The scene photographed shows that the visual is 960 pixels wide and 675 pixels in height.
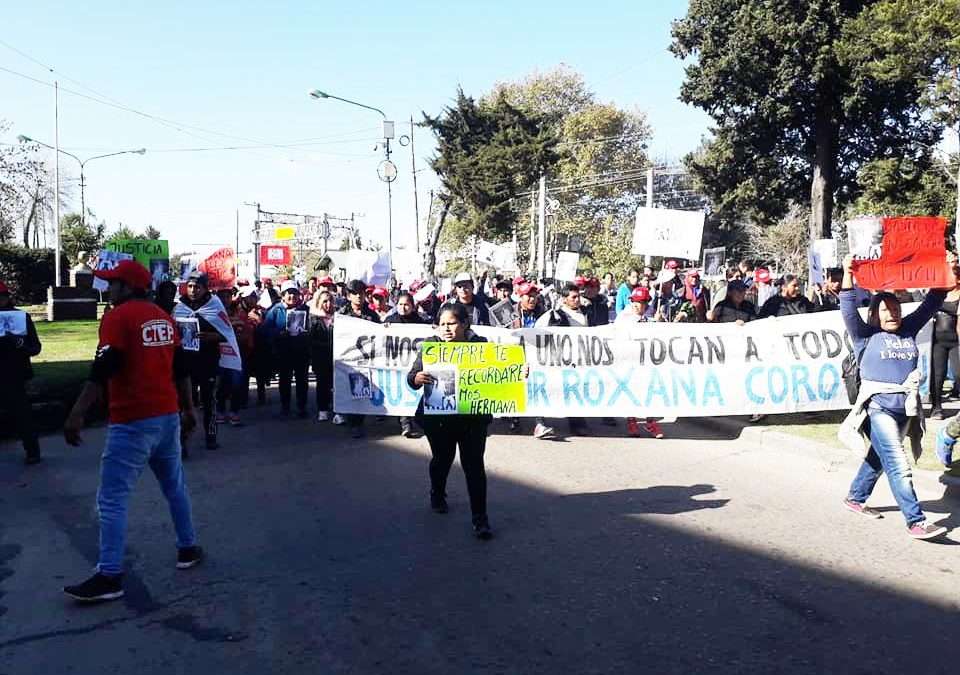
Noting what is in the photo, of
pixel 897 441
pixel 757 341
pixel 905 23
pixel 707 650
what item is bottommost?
pixel 707 650

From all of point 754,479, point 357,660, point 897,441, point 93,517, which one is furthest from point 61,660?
point 754,479

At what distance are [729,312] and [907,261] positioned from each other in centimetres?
433

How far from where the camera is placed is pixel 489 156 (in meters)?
44.8

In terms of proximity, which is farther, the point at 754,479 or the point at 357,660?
the point at 754,479

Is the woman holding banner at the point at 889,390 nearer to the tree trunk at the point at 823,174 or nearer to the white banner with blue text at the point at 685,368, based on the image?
the white banner with blue text at the point at 685,368

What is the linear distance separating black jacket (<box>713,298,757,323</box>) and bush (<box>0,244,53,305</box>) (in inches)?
1403

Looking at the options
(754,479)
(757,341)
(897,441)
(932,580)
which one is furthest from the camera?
(757,341)

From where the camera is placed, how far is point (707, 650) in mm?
4211

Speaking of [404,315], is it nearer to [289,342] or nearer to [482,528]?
[289,342]

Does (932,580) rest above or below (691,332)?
below

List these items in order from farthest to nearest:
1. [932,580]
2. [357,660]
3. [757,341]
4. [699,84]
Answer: [699,84] → [757,341] → [932,580] → [357,660]

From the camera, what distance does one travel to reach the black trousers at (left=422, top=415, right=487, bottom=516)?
243 inches

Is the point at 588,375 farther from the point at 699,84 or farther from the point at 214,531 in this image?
the point at 699,84

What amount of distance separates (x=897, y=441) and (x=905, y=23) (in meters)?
22.4
